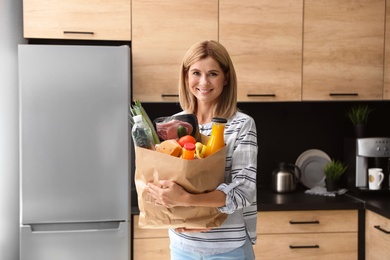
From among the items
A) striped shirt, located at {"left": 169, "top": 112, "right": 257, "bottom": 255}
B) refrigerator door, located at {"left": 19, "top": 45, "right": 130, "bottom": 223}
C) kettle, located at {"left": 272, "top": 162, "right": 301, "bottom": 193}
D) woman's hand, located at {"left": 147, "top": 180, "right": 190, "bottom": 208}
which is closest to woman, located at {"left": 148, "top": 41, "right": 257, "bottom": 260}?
striped shirt, located at {"left": 169, "top": 112, "right": 257, "bottom": 255}

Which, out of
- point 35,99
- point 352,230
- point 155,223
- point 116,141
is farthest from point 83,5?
point 352,230

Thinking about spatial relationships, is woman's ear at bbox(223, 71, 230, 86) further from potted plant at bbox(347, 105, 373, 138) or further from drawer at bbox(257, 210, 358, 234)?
potted plant at bbox(347, 105, 373, 138)

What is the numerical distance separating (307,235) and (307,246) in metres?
0.05

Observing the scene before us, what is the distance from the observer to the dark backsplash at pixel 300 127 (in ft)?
9.98

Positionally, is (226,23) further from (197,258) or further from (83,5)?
(197,258)

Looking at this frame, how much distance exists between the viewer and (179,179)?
1254 mm

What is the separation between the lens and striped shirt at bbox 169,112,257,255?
1.38m

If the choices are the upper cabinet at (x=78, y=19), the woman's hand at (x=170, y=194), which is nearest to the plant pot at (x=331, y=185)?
the upper cabinet at (x=78, y=19)

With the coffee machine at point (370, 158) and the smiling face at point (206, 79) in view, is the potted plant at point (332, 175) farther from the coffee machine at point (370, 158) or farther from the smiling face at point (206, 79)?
the smiling face at point (206, 79)

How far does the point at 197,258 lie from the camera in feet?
4.72

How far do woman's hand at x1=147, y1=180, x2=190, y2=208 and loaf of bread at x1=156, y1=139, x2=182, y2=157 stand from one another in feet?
0.25

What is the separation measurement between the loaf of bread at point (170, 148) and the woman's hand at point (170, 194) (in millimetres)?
75

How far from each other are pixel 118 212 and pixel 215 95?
1.12 metres

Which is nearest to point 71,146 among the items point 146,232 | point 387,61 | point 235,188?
point 146,232
